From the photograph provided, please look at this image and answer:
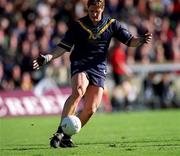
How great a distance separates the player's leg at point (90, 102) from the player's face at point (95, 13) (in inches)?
45.2

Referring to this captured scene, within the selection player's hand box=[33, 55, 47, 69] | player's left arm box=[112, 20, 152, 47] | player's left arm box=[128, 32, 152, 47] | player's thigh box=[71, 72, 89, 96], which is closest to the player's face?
player's left arm box=[112, 20, 152, 47]

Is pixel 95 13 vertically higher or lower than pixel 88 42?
higher

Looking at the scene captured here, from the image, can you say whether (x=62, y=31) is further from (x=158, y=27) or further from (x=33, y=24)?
(x=158, y=27)

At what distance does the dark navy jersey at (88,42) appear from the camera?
12.0 meters

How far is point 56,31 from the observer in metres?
26.7

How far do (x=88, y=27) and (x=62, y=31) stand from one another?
48.5ft

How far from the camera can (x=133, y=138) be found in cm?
1348

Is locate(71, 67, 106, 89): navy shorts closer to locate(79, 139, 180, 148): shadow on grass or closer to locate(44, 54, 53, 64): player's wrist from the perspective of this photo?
locate(44, 54, 53, 64): player's wrist

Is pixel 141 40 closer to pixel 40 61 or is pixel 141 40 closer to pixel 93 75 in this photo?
pixel 93 75

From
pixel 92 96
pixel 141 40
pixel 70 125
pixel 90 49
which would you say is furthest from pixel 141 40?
pixel 70 125

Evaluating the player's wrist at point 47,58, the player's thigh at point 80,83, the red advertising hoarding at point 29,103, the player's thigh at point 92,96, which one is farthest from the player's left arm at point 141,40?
the red advertising hoarding at point 29,103

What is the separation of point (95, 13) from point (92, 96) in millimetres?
1414

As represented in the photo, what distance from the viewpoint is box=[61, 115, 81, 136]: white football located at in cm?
1125

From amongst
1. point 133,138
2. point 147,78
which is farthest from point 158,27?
point 133,138
